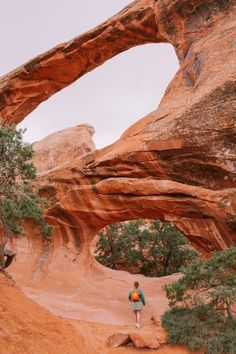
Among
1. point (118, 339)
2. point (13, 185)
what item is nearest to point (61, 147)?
point (13, 185)

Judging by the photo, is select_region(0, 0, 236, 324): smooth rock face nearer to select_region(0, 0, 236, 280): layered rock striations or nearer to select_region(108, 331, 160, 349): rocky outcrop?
select_region(0, 0, 236, 280): layered rock striations

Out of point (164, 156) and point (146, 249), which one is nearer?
point (164, 156)

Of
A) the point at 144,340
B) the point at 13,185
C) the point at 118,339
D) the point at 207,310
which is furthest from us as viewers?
the point at 13,185

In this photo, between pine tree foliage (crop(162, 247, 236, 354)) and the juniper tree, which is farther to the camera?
the juniper tree

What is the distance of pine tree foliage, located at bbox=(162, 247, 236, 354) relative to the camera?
26.1 ft

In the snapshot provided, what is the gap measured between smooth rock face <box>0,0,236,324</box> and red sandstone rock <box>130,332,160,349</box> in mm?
4241

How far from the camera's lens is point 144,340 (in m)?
8.20

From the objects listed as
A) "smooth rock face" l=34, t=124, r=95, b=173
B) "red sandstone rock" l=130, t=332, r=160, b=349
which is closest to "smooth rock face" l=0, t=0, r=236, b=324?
"red sandstone rock" l=130, t=332, r=160, b=349

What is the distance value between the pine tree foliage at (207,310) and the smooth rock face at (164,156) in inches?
80.9

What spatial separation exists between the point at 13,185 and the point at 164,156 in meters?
5.40

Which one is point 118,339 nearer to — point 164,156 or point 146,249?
point 164,156

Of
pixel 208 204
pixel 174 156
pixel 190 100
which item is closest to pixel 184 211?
pixel 208 204

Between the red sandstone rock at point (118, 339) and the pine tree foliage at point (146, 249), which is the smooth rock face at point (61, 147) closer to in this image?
the pine tree foliage at point (146, 249)

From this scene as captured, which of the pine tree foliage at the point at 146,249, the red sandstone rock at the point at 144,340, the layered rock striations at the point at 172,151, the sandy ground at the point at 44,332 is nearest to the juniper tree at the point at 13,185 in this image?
the sandy ground at the point at 44,332
